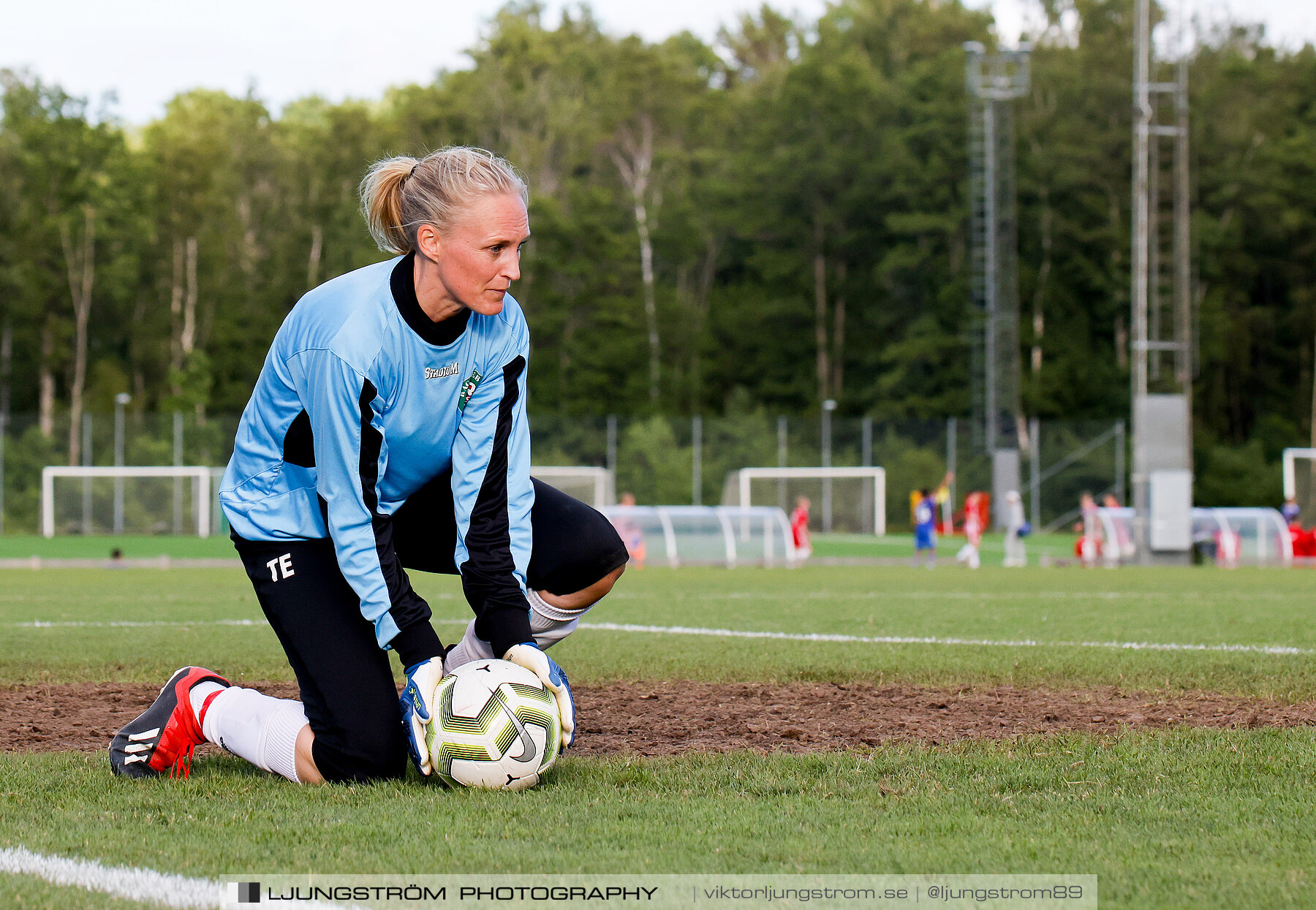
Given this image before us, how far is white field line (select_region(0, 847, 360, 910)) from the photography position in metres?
2.63

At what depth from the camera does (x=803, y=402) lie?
49.8 meters

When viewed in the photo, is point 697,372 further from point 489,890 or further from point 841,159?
point 489,890

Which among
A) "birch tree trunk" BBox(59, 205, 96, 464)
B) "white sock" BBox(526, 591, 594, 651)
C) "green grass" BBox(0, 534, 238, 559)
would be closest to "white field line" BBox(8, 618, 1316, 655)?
"white sock" BBox(526, 591, 594, 651)

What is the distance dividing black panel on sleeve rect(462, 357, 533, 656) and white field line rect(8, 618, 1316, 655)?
4.51m

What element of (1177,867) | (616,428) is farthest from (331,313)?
(616,428)

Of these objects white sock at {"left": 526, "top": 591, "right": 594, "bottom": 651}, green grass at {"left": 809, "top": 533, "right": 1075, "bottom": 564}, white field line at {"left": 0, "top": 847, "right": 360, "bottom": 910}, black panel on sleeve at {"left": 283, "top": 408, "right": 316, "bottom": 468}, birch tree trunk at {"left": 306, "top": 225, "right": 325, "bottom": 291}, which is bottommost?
green grass at {"left": 809, "top": 533, "right": 1075, "bottom": 564}

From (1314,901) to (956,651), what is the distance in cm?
493

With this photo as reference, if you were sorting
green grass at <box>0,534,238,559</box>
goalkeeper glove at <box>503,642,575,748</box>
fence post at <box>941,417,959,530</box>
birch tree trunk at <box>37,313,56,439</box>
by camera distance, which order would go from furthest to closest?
1. birch tree trunk at <box>37,313,56,439</box>
2. fence post at <box>941,417,959,530</box>
3. green grass at <box>0,534,238,559</box>
4. goalkeeper glove at <box>503,642,575,748</box>

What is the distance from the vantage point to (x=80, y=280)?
4716 cm

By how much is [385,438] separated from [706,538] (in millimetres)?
18772

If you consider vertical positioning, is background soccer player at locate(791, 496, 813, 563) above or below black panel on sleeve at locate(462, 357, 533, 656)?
below

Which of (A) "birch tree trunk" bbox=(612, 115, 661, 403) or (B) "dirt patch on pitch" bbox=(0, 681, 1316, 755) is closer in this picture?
(B) "dirt patch on pitch" bbox=(0, 681, 1316, 755)

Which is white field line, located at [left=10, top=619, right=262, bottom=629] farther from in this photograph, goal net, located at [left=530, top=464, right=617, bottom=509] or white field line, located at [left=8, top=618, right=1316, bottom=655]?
goal net, located at [left=530, top=464, right=617, bottom=509]

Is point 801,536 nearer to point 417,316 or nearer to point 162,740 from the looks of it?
point 162,740
